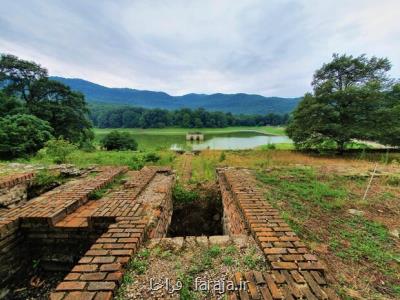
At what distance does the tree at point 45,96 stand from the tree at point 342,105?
15.6 m

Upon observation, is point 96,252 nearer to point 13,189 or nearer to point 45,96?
point 13,189

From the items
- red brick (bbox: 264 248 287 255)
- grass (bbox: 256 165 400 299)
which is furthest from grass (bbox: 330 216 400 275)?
red brick (bbox: 264 248 287 255)

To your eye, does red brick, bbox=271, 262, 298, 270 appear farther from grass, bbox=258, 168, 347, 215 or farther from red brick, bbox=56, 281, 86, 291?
grass, bbox=258, 168, 347, 215

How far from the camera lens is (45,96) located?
1591 centimetres

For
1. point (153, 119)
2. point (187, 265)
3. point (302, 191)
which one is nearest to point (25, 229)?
point (187, 265)

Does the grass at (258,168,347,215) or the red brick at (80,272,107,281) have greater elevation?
the red brick at (80,272,107,281)

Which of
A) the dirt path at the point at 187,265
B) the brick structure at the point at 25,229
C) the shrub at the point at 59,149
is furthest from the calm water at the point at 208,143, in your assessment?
the dirt path at the point at 187,265

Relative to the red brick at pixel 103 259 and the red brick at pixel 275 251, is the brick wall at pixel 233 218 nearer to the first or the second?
the red brick at pixel 275 251

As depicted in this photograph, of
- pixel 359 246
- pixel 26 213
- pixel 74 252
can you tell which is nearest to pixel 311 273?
pixel 359 246

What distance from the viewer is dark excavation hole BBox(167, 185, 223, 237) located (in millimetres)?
3789

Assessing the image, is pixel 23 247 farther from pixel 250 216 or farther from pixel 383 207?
pixel 383 207

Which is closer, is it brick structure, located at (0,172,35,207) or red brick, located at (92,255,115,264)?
red brick, located at (92,255,115,264)

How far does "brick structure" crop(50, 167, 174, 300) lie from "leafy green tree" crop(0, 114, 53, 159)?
6.68 meters

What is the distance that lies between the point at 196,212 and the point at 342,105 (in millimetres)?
10976
